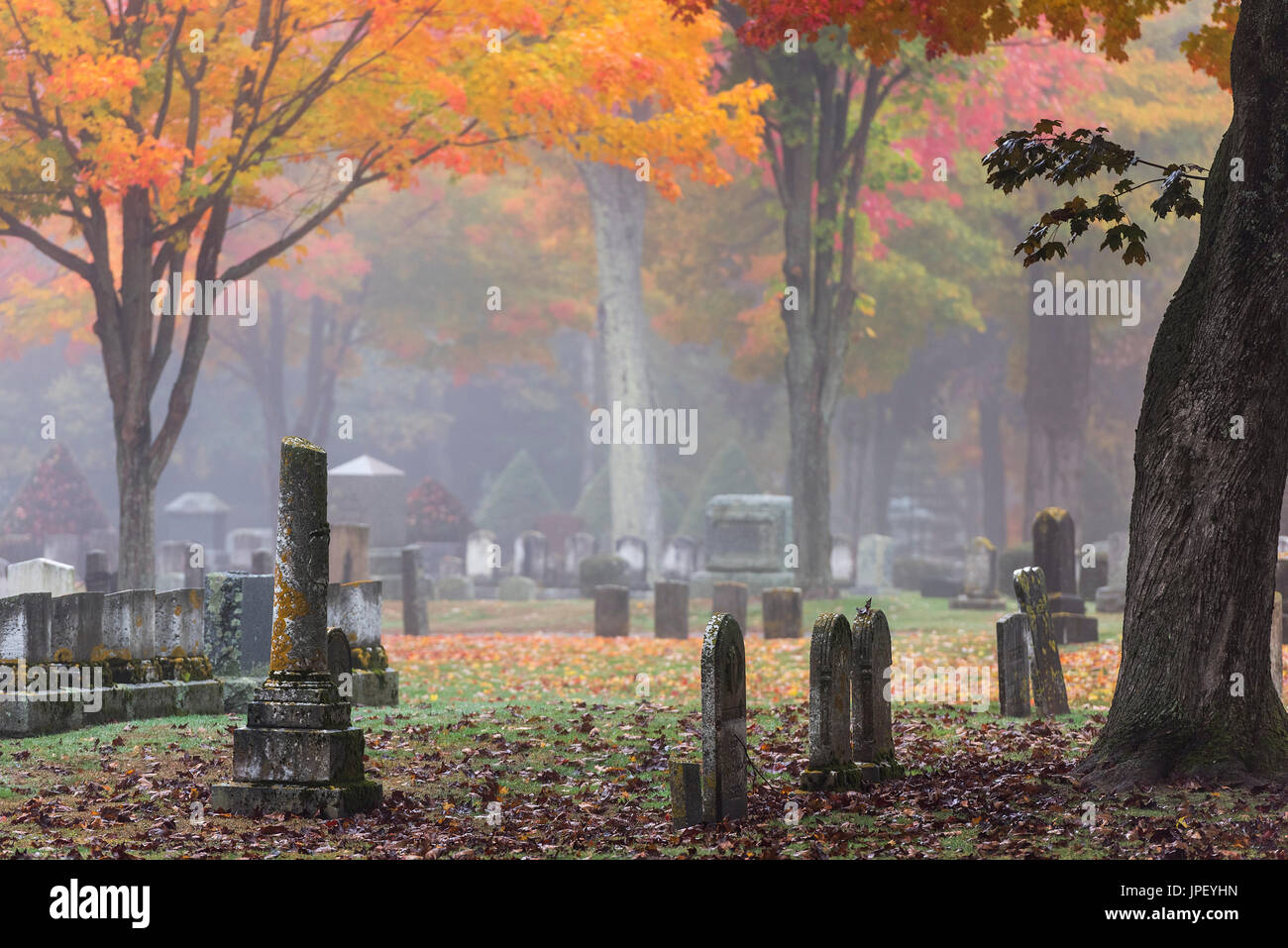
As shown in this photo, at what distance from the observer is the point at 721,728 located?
27.1ft

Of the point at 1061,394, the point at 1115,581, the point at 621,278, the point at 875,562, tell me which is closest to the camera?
the point at 1115,581

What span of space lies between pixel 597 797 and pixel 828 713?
59.2 inches

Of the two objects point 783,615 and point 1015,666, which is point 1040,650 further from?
point 783,615

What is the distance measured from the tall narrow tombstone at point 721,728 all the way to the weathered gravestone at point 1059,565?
1186 centimetres

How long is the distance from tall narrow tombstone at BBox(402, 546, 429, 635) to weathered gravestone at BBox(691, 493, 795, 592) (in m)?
6.28

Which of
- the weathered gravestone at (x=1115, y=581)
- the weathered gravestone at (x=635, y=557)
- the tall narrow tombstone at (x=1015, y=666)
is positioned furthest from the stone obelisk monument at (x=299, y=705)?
the weathered gravestone at (x=635, y=557)

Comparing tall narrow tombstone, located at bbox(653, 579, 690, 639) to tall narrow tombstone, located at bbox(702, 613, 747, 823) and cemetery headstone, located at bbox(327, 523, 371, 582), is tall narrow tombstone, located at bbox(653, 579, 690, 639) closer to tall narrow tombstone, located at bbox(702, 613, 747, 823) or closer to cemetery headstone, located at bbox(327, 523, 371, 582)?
cemetery headstone, located at bbox(327, 523, 371, 582)

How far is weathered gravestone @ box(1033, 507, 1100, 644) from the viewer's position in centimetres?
1941

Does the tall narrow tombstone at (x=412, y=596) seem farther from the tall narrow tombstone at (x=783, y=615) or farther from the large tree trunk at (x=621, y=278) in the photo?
the large tree trunk at (x=621, y=278)

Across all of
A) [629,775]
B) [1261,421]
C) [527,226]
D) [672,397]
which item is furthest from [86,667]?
[672,397]

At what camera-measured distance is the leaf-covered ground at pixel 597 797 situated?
7723 mm

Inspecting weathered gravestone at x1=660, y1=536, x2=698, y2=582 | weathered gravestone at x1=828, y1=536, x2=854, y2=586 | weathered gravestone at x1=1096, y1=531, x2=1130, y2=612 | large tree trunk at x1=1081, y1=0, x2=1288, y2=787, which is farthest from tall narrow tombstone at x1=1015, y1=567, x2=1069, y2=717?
weathered gravestone at x1=828, y1=536, x2=854, y2=586

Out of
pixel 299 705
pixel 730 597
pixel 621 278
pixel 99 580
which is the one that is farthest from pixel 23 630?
pixel 621 278

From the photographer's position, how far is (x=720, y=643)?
8297 mm
